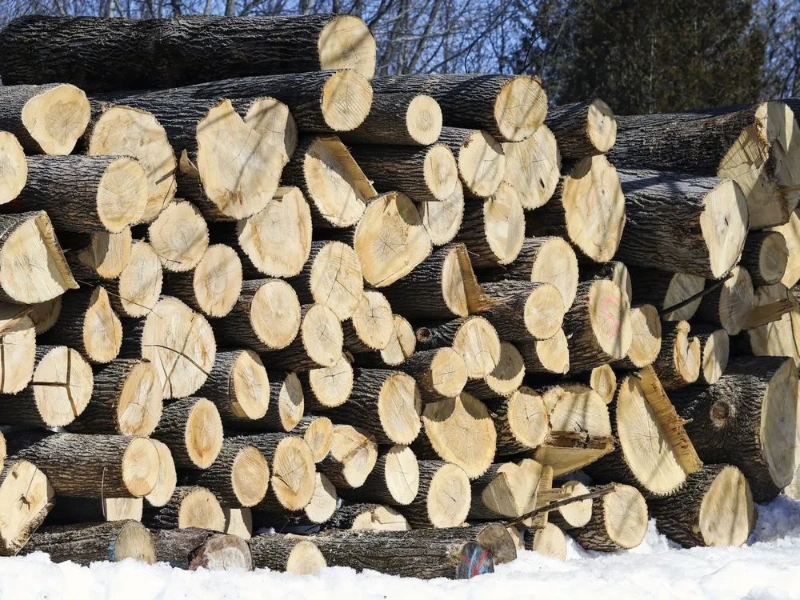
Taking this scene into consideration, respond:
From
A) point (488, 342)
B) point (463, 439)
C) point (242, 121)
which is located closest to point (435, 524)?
point (463, 439)

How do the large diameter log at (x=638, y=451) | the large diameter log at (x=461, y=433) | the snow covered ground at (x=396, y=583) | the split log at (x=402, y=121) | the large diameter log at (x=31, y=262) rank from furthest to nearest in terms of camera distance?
the large diameter log at (x=638, y=451) < the large diameter log at (x=461, y=433) < the split log at (x=402, y=121) < the large diameter log at (x=31, y=262) < the snow covered ground at (x=396, y=583)

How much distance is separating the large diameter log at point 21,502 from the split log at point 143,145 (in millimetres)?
919

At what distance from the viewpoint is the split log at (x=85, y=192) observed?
Result: 3.73 m

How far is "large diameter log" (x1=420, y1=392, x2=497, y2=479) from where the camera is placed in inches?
209

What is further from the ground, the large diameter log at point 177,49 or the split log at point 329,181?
the large diameter log at point 177,49

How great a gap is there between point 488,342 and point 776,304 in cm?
227

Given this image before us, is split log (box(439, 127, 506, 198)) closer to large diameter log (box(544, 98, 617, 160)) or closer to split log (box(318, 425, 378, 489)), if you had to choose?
large diameter log (box(544, 98, 617, 160))

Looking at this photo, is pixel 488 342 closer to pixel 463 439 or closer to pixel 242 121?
pixel 463 439

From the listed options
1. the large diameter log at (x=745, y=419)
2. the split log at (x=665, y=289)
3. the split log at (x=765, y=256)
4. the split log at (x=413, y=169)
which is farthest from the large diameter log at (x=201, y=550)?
the split log at (x=765, y=256)

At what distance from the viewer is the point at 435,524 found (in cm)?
520

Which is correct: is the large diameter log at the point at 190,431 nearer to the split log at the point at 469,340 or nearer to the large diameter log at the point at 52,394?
the large diameter log at the point at 52,394

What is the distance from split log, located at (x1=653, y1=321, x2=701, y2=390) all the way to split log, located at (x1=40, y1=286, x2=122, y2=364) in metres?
3.20

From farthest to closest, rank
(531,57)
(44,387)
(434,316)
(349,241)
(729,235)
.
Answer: (531,57)
(729,235)
(434,316)
(349,241)
(44,387)

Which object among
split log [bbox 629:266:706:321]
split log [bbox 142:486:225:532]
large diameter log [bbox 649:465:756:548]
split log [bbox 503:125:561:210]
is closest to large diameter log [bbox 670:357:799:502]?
large diameter log [bbox 649:465:756:548]
